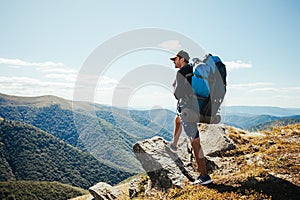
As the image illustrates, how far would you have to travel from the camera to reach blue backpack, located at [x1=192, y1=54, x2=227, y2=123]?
7.05 m

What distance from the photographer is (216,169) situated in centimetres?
988

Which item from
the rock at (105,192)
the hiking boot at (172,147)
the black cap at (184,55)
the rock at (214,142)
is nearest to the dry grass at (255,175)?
the rock at (214,142)

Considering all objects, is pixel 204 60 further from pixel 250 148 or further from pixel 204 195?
pixel 250 148

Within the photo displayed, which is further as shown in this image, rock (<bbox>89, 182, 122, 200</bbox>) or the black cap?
rock (<bbox>89, 182, 122, 200</bbox>)

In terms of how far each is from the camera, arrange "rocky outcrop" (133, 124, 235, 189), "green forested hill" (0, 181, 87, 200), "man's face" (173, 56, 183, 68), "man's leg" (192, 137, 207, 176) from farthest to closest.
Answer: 1. "green forested hill" (0, 181, 87, 200)
2. "rocky outcrop" (133, 124, 235, 189)
3. "man's face" (173, 56, 183, 68)
4. "man's leg" (192, 137, 207, 176)

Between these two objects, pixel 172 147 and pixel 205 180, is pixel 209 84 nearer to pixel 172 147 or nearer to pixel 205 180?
pixel 205 180

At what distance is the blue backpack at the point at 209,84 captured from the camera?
23.1ft

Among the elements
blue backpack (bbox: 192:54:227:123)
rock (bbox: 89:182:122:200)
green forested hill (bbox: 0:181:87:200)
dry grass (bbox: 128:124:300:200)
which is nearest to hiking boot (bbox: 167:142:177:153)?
dry grass (bbox: 128:124:300:200)

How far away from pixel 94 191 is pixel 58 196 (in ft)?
655

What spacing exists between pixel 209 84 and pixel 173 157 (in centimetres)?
466

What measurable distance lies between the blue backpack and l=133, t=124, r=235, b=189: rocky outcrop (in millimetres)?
3144

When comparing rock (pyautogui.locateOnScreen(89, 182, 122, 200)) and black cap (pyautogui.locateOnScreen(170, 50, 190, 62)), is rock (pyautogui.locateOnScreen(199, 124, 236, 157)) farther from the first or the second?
rock (pyautogui.locateOnScreen(89, 182, 122, 200))

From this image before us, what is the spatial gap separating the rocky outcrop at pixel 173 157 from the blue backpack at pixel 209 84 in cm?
314

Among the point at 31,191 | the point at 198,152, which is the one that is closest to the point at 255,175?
the point at 198,152
